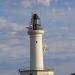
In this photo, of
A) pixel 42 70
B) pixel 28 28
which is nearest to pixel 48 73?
pixel 42 70

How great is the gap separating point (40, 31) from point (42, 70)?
671cm

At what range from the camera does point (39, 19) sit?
121938 mm

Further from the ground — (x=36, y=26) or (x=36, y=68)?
(x=36, y=26)

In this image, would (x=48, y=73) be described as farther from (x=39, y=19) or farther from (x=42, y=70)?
(x=39, y=19)

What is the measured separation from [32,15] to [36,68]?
377 inches

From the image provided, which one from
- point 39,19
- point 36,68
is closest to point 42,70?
point 36,68

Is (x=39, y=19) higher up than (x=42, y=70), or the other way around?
(x=39, y=19)

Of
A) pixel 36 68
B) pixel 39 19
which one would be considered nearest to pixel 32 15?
pixel 39 19

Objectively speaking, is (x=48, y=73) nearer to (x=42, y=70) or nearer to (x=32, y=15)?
(x=42, y=70)

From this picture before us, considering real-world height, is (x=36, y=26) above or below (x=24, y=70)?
above

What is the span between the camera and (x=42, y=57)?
391 ft

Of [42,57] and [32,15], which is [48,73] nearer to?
[42,57]

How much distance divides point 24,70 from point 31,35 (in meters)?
6.14

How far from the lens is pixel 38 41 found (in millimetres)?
119250
